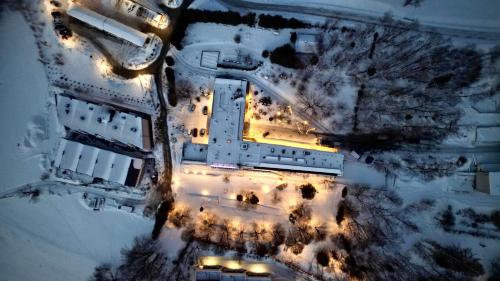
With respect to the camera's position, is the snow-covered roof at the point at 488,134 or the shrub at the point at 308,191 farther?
the shrub at the point at 308,191

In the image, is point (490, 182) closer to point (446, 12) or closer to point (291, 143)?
point (446, 12)

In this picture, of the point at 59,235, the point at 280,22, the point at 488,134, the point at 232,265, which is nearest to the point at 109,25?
the point at 280,22

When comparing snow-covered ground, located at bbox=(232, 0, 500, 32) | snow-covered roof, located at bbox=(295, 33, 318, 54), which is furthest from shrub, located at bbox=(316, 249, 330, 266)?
snow-covered ground, located at bbox=(232, 0, 500, 32)

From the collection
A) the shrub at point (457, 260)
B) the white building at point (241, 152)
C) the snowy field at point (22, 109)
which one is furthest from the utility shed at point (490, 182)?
the snowy field at point (22, 109)

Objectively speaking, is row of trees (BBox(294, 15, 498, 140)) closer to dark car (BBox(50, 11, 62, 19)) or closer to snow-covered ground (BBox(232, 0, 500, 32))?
snow-covered ground (BBox(232, 0, 500, 32))

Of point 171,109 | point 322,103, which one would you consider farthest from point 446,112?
point 171,109

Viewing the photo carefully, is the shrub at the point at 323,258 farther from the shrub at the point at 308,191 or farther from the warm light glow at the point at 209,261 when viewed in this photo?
the warm light glow at the point at 209,261
